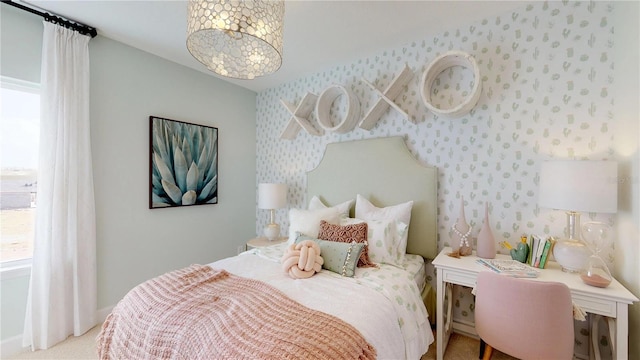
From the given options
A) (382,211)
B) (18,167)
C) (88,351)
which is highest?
(18,167)

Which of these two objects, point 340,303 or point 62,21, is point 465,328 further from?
point 62,21

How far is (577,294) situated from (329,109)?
252 centimetres

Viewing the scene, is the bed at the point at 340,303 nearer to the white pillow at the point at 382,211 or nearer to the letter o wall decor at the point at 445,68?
the white pillow at the point at 382,211

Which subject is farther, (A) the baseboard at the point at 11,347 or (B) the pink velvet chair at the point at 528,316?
(A) the baseboard at the point at 11,347

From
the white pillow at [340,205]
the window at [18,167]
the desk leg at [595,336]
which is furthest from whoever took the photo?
the white pillow at [340,205]

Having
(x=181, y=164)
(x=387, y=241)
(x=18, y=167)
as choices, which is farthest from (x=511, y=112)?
(x=18, y=167)

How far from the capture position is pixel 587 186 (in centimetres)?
148

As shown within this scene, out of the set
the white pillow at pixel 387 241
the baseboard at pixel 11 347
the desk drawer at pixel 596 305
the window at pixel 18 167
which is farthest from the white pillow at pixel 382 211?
the baseboard at pixel 11 347

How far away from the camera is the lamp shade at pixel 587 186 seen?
57.4 inches

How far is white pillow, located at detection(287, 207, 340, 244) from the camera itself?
231cm

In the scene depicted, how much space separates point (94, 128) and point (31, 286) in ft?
4.41

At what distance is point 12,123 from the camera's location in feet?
6.72

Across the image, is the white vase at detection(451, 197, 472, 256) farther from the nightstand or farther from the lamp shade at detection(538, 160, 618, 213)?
the nightstand

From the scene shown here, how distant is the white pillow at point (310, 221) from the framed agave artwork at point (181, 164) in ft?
4.34
